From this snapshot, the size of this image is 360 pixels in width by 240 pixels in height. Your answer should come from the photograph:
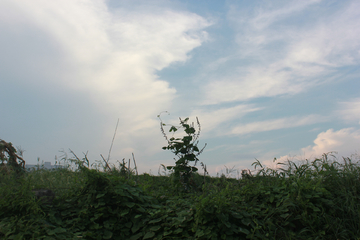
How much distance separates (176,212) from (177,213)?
0.09 meters

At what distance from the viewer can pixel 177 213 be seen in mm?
3797

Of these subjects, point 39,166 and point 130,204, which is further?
point 39,166

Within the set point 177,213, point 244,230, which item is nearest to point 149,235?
point 177,213

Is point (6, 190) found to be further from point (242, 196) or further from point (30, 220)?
point (242, 196)

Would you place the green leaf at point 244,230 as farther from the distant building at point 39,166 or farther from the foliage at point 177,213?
the distant building at point 39,166

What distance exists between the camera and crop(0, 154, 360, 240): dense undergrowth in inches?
140

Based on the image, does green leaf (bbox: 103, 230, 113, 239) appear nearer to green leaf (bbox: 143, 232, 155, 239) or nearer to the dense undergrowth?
the dense undergrowth

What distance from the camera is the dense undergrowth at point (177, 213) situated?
356 centimetres

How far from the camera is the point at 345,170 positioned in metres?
4.91

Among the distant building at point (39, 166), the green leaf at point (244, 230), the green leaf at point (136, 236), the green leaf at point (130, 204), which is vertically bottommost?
the green leaf at point (244, 230)

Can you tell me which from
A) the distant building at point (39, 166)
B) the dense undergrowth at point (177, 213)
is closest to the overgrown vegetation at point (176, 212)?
the dense undergrowth at point (177, 213)

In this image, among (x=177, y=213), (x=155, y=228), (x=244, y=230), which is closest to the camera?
(x=244, y=230)

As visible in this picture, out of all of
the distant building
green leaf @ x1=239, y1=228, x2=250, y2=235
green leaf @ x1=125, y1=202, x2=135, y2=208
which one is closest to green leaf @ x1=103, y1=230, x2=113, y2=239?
green leaf @ x1=125, y1=202, x2=135, y2=208

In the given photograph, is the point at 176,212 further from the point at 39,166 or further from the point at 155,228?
the point at 39,166
